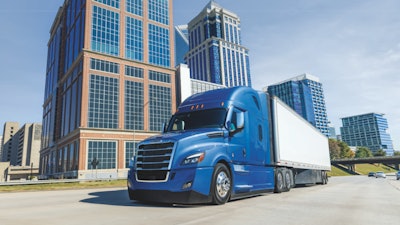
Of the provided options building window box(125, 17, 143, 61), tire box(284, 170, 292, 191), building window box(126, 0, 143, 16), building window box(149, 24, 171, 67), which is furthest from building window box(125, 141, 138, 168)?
tire box(284, 170, 292, 191)

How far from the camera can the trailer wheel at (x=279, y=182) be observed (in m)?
12.5

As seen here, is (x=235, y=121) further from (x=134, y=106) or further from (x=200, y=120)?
(x=134, y=106)

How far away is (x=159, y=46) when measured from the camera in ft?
235

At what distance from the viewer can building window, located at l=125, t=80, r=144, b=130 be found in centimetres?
6209

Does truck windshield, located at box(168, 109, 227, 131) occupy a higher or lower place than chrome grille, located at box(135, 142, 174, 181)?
higher

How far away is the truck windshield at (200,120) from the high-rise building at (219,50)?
148 metres

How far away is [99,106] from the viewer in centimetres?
5888

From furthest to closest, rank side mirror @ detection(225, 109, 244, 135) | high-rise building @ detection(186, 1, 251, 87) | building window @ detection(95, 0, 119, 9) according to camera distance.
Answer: high-rise building @ detection(186, 1, 251, 87), building window @ detection(95, 0, 119, 9), side mirror @ detection(225, 109, 244, 135)

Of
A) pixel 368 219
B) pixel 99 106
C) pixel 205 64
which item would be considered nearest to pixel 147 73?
pixel 99 106

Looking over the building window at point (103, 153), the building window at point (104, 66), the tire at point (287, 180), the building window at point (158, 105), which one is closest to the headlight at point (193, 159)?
the tire at point (287, 180)

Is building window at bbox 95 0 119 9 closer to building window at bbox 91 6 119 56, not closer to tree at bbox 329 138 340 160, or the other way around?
building window at bbox 91 6 119 56

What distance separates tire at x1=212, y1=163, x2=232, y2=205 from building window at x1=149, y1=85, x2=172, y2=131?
57790mm

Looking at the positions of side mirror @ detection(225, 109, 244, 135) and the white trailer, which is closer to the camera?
side mirror @ detection(225, 109, 244, 135)

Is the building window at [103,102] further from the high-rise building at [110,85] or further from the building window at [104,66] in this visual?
the building window at [104,66]
